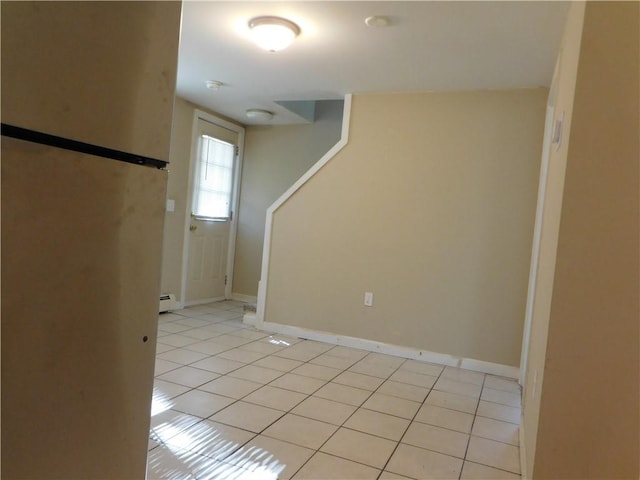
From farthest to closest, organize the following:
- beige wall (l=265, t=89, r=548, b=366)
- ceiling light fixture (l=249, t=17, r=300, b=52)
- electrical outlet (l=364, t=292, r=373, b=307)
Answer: electrical outlet (l=364, t=292, r=373, b=307), beige wall (l=265, t=89, r=548, b=366), ceiling light fixture (l=249, t=17, r=300, b=52)

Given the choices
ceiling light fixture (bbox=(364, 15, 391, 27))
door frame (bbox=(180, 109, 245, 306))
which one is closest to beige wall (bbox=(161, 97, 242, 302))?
door frame (bbox=(180, 109, 245, 306))

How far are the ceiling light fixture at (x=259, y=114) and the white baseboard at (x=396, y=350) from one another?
7.11 ft

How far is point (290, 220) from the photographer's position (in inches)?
159

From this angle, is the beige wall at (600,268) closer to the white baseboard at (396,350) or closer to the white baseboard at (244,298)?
the white baseboard at (396,350)

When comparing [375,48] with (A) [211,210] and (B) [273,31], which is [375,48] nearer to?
(B) [273,31]

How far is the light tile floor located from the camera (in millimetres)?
1885

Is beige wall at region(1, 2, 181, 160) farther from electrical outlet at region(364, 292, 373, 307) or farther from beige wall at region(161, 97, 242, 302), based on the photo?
beige wall at region(161, 97, 242, 302)

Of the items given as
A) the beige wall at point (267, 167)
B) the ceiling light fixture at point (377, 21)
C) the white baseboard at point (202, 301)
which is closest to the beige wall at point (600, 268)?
the ceiling light fixture at point (377, 21)

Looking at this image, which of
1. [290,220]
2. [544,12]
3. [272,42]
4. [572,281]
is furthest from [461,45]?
[290,220]

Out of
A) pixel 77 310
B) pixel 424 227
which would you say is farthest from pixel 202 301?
pixel 77 310

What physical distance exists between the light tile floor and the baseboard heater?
2.94ft

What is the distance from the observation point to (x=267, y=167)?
207 inches

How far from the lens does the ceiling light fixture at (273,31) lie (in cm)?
249

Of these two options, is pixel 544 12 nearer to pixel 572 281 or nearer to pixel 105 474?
pixel 572 281
